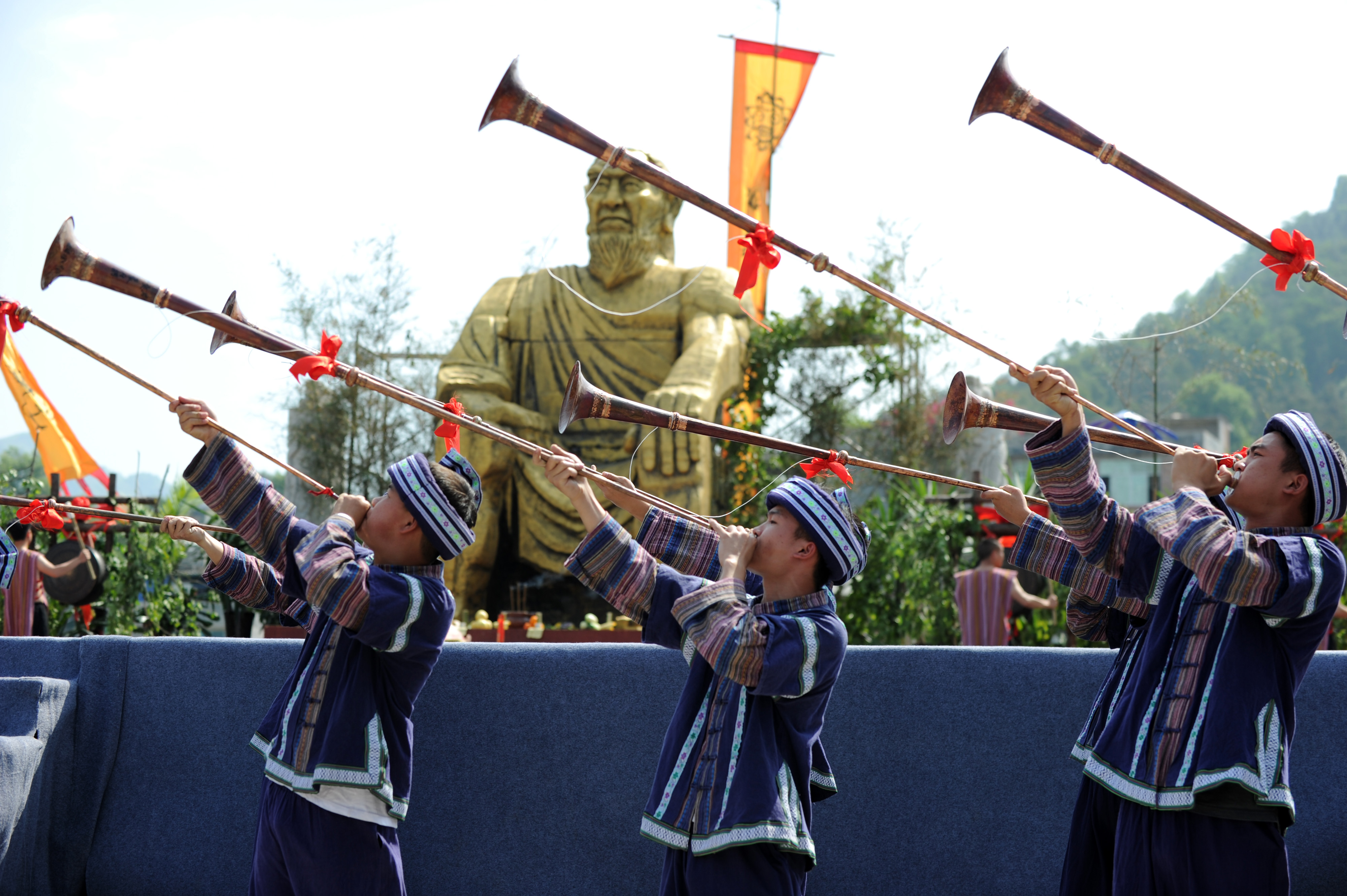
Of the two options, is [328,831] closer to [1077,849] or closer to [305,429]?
[1077,849]

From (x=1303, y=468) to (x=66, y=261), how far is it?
8.64 ft

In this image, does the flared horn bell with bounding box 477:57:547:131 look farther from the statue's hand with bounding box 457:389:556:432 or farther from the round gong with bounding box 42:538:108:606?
the round gong with bounding box 42:538:108:606

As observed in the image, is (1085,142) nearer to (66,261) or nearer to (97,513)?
(66,261)

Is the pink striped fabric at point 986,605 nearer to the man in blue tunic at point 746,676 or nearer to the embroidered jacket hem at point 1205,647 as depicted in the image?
the embroidered jacket hem at point 1205,647

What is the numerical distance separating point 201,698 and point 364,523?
46.2 inches

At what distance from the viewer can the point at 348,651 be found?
2396mm

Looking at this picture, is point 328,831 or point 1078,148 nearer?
point 328,831

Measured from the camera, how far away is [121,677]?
3.32 m

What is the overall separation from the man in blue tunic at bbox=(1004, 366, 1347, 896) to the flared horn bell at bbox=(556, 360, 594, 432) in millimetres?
956

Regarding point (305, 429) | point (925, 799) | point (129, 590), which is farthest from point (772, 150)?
point (925, 799)

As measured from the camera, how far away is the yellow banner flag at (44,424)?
16.8ft

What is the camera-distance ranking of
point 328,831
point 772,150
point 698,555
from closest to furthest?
1. point 328,831
2. point 698,555
3. point 772,150

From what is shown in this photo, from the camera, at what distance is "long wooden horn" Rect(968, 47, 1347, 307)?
239cm

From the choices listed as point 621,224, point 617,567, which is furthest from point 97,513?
point 621,224
